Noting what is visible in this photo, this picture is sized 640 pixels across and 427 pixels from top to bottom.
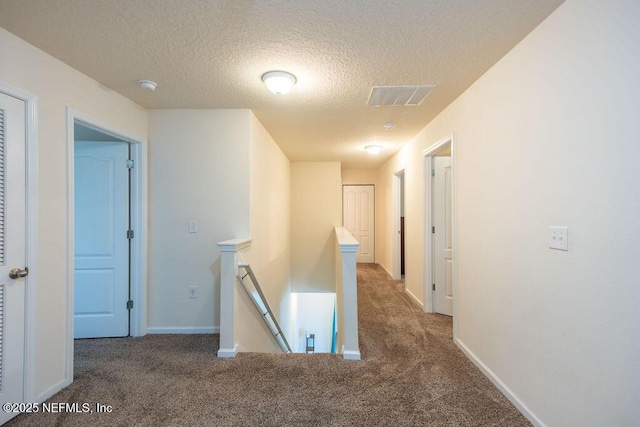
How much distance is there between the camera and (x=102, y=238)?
9.39 ft

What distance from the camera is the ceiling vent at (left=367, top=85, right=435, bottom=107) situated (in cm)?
242

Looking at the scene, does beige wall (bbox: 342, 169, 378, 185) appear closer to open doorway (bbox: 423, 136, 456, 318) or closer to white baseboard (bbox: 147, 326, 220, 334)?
open doorway (bbox: 423, 136, 456, 318)

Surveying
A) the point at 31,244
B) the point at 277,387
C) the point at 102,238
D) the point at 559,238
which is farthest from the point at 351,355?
the point at 102,238

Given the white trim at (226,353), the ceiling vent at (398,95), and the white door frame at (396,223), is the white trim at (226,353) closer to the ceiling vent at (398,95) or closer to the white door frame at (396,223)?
the ceiling vent at (398,95)

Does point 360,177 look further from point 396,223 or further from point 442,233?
point 442,233

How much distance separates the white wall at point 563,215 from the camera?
1179 mm

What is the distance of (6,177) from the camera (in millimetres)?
1685

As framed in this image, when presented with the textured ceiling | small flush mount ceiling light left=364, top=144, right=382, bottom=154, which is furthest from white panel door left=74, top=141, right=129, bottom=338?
small flush mount ceiling light left=364, top=144, right=382, bottom=154

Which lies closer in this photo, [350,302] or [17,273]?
[17,273]

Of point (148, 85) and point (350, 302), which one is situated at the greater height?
point (148, 85)

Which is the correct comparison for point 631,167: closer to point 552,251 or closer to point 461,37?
point 552,251

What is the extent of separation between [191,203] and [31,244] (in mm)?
1312

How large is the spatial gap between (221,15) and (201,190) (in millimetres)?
1813

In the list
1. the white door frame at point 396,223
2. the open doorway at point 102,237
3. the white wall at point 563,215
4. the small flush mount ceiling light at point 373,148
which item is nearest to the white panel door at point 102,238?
the open doorway at point 102,237
